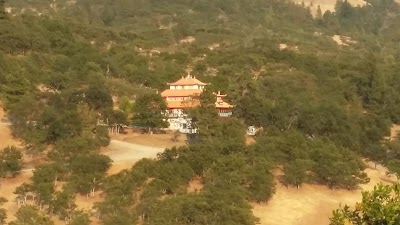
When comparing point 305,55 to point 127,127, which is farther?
point 305,55

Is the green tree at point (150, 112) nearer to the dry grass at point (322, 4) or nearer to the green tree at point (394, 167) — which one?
the green tree at point (394, 167)

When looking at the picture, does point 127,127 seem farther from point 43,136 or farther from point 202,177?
point 202,177

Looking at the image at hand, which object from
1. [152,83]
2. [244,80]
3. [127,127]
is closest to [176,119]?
[127,127]

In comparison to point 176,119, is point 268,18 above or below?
above

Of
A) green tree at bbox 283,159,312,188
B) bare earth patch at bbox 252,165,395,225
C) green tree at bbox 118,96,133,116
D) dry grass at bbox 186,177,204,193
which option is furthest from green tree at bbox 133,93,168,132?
bare earth patch at bbox 252,165,395,225

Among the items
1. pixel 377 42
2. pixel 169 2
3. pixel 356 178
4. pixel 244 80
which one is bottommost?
pixel 356 178

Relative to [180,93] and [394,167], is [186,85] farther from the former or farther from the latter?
[394,167]

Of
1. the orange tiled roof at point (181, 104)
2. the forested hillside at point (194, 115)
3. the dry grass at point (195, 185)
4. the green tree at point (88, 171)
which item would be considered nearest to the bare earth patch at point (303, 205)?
the forested hillside at point (194, 115)
